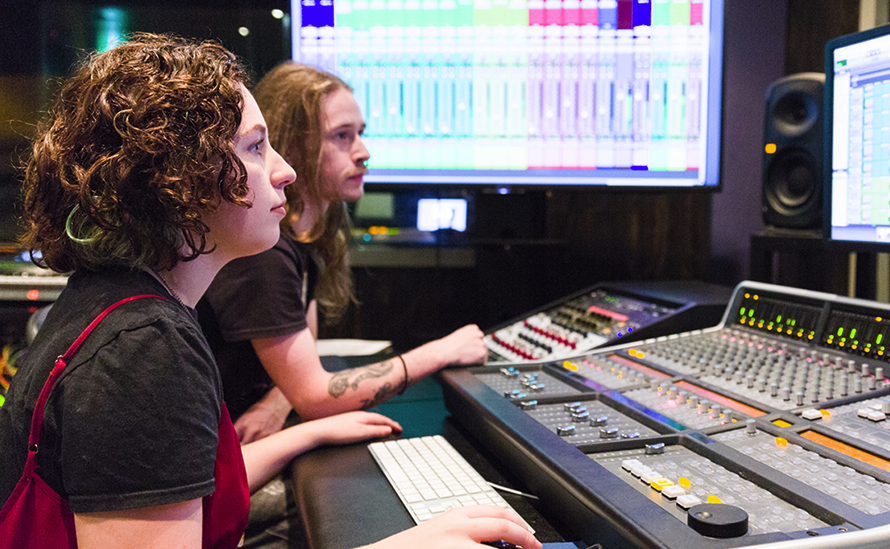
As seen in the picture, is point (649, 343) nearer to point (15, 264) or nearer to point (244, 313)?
point (244, 313)

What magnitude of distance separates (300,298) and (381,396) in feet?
0.74

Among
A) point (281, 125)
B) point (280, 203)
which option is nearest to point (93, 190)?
point (280, 203)

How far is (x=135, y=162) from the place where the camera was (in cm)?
63

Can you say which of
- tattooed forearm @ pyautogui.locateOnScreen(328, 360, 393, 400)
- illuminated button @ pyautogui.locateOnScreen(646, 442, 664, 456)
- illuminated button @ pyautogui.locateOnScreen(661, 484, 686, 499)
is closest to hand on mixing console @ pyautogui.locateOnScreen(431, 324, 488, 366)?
tattooed forearm @ pyautogui.locateOnScreen(328, 360, 393, 400)

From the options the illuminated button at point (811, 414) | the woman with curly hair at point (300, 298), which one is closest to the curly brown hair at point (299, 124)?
the woman with curly hair at point (300, 298)

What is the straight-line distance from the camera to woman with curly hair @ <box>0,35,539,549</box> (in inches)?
22.9

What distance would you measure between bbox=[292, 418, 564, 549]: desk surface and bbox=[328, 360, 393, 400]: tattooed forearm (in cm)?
19

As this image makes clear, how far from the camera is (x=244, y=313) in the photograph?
1.13 meters

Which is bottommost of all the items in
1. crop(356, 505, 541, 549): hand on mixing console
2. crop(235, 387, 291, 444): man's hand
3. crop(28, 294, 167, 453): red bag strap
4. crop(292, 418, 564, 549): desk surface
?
crop(235, 387, 291, 444): man's hand

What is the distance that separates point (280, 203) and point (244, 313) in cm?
40

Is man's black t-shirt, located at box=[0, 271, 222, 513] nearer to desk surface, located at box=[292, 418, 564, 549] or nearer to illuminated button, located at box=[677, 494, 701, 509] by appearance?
desk surface, located at box=[292, 418, 564, 549]

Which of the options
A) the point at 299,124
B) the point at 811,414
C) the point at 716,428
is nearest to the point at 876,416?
the point at 811,414

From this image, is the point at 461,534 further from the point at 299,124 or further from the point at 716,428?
the point at 299,124

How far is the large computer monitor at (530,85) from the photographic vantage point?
1.66 metres
